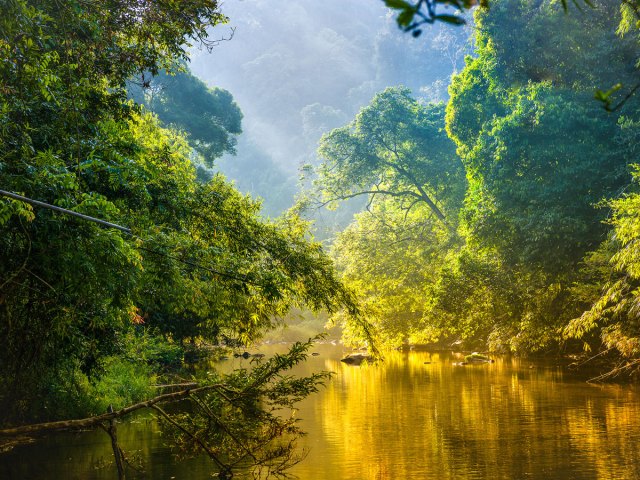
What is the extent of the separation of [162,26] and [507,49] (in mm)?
20233

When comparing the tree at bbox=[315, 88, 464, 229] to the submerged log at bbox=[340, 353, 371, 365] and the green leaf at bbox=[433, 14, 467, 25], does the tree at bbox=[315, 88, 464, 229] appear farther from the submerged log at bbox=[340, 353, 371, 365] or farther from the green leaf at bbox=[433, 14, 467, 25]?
the green leaf at bbox=[433, 14, 467, 25]

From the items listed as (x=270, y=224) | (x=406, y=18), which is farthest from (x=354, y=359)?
(x=406, y=18)

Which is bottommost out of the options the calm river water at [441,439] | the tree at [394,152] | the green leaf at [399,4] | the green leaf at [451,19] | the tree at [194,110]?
the calm river water at [441,439]

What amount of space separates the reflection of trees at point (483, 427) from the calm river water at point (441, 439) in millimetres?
26

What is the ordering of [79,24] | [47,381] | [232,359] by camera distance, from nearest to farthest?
[79,24], [47,381], [232,359]

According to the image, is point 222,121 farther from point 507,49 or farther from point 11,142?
point 11,142

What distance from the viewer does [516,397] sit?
66.1 feet

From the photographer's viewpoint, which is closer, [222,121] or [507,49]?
[507,49]

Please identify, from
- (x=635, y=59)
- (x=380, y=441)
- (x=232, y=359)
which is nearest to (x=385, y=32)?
(x=232, y=359)

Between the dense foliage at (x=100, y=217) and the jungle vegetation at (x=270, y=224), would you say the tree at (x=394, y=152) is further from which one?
the dense foliage at (x=100, y=217)

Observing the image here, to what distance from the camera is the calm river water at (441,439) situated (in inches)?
482

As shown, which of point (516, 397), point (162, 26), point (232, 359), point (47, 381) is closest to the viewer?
point (162, 26)

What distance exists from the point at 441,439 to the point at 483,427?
5.49 ft

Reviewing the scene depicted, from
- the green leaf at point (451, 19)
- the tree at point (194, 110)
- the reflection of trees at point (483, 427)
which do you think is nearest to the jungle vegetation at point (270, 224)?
the green leaf at point (451, 19)
